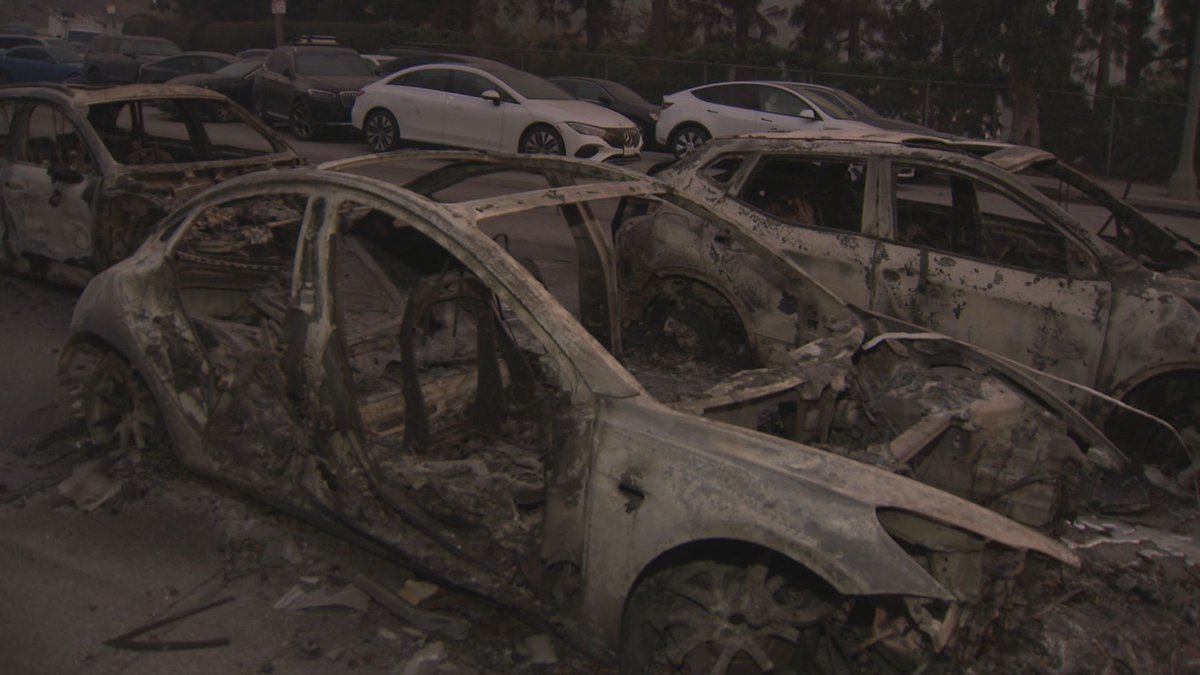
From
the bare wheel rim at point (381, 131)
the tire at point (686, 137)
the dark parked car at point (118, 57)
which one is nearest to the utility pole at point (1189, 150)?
the tire at point (686, 137)

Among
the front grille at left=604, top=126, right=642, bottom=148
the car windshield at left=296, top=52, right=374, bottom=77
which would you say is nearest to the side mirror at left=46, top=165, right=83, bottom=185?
the front grille at left=604, top=126, right=642, bottom=148

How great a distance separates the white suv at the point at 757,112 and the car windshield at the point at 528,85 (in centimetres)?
275

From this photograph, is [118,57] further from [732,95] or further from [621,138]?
[732,95]

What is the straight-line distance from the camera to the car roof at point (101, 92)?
8406mm

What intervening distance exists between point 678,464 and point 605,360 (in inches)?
18.5

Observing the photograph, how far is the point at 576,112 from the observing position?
17.6 metres

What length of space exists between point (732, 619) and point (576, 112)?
15.0 m

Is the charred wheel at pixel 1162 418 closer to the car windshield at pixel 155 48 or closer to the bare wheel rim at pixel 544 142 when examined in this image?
the bare wheel rim at pixel 544 142

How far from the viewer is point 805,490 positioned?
Answer: 319 cm

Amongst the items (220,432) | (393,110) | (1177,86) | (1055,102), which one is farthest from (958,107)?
(220,432)

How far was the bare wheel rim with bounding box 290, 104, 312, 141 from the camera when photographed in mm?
20953

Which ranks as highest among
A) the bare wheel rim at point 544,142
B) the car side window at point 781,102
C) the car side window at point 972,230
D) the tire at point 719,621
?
the car side window at point 781,102

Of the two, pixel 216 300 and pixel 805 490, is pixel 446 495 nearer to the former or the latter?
pixel 805 490

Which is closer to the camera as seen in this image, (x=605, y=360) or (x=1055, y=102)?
(x=605, y=360)
